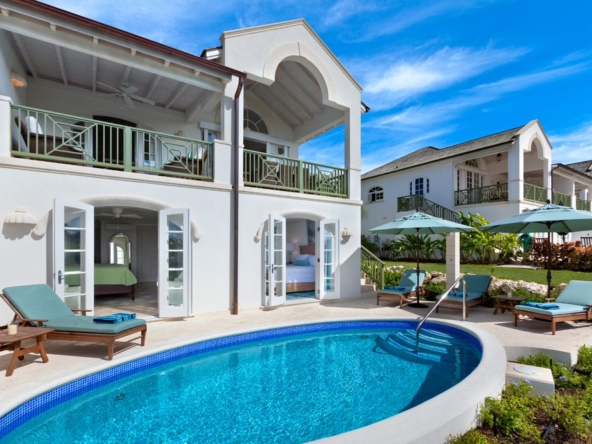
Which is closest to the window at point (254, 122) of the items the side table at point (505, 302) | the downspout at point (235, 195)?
the downspout at point (235, 195)

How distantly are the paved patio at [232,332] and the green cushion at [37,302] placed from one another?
2.28 feet

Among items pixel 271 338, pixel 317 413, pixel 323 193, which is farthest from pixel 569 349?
pixel 323 193

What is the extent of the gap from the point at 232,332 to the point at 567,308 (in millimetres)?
7530

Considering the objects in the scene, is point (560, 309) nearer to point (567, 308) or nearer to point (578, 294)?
point (567, 308)

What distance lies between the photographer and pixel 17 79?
29.1 ft

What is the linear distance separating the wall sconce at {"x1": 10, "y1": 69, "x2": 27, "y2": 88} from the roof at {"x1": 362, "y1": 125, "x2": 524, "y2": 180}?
72.0ft

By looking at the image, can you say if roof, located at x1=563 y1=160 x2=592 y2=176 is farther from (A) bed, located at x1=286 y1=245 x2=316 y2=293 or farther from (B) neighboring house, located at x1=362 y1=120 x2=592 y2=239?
(A) bed, located at x1=286 y1=245 x2=316 y2=293

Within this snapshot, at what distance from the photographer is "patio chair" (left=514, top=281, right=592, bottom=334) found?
7180 mm

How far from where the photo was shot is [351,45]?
630 inches

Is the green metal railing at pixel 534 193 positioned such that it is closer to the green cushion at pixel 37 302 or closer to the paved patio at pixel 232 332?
the paved patio at pixel 232 332

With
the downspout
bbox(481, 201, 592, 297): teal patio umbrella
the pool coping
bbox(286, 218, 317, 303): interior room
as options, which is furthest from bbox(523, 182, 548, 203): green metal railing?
the downspout

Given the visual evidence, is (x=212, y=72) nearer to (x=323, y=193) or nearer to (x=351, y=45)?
(x=323, y=193)

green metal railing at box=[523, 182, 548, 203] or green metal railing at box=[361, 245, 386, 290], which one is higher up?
green metal railing at box=[523, 182, 548, 203]

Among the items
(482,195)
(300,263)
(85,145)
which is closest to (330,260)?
(300,263)
